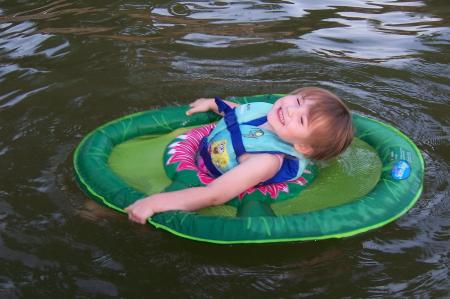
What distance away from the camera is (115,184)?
330 cm

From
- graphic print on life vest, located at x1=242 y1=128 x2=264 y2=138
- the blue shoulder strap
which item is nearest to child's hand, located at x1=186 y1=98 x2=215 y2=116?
the blue shoulder strap

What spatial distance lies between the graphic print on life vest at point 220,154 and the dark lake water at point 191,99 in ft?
1.80

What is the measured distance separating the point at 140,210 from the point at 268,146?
81 centimetres

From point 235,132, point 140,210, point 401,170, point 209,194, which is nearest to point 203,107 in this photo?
point 235,132

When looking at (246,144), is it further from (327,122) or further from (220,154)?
(327,122)

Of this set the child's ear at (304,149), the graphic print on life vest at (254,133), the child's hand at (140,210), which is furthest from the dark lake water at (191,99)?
the graphic print on life vest at (254,133)

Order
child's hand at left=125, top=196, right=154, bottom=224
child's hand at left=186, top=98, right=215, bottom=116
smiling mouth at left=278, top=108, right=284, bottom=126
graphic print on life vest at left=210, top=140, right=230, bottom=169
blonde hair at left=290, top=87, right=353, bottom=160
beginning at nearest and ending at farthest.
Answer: child's hand at left=125, top=196, right=154, bottom=224, blonde hair at left=290, top=87, right=353, bottom=160, smiling mouth at left=278, top=108, right=284, bottom=126, graphic print on life vest at left=210, top=140, right=230, bottom=169, child's hand at left=186, top=98, right=215, bottom=116

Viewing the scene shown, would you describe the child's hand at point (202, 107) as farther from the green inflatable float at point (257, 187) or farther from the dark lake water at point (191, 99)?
the dark lake water at point (191, 99)

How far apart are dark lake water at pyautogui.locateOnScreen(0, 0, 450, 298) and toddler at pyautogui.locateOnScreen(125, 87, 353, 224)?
0.24 m

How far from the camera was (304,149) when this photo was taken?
3.33 metres

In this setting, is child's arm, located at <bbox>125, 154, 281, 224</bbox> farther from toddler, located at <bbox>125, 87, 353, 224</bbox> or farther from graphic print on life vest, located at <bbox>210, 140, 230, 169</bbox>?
graphic print on life vest, located at <bbox>210, 140, 230, 169</bbox>

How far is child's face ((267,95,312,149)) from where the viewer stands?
10.6 feet

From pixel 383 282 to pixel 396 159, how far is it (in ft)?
3.16

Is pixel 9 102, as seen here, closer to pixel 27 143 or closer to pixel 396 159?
pixel 27 143
